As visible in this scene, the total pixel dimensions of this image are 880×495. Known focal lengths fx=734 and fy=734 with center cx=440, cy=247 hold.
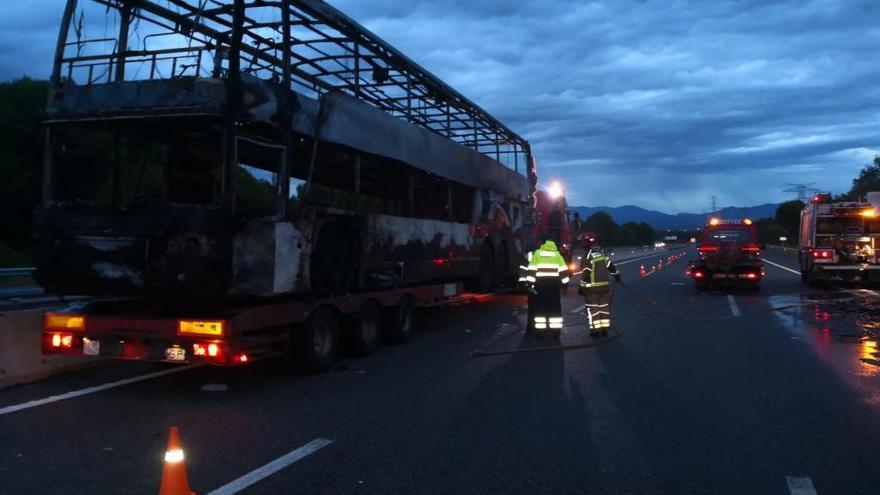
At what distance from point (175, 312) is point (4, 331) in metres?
1.77

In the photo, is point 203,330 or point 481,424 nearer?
point 481,424

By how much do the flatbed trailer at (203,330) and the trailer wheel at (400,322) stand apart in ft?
4.71

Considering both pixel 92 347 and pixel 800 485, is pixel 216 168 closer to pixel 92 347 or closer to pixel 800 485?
pixel 92 347

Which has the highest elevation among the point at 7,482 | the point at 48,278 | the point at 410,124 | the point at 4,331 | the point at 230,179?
the point at 410,124

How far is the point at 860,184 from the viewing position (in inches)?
3381

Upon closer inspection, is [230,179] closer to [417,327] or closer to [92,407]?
[92,407]

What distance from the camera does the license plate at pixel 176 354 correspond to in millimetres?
7105

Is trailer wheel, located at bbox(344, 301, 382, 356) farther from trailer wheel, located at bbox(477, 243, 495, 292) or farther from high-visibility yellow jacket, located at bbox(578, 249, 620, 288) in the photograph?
trailer wheel, located at bbox(477, 243, 495, 292)

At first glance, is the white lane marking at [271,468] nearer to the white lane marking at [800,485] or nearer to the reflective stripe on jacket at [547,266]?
the white lane marking at [800,485]

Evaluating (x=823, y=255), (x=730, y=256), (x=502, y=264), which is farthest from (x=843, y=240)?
(x=502, y=264)

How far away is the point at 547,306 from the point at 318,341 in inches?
156

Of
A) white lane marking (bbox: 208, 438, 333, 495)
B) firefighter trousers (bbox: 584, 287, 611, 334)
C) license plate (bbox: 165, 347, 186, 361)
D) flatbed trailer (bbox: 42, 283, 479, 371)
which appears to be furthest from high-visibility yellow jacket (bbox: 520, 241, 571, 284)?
white lane marking (bbox: 208, 438, 333, 495)

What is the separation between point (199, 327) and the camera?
701cm

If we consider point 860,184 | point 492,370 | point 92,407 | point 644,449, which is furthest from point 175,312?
point 860,184
